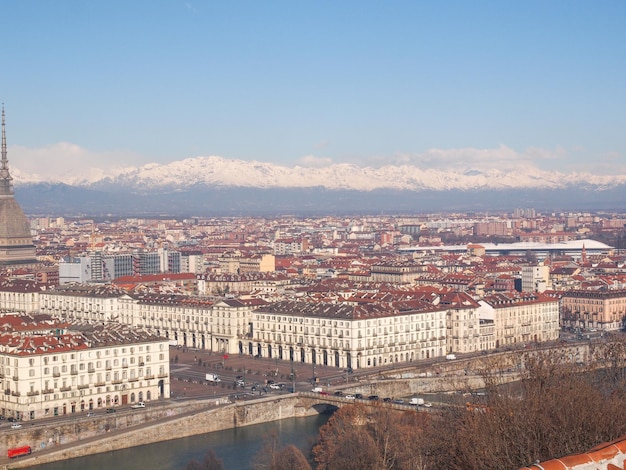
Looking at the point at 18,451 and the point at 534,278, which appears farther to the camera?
the point at 534,278

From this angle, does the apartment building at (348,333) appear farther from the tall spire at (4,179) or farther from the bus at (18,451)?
the tall spire at (4,179)

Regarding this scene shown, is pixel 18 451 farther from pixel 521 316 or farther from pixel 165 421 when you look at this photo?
pixel 521 316

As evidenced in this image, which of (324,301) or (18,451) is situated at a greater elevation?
(324,301)

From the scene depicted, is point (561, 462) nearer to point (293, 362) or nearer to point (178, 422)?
point (178, 422)

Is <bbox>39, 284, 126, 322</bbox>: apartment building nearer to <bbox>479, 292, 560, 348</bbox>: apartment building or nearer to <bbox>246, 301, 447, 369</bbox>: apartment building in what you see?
<bbox>246, 301, 447, 369</bbox>: apartment building

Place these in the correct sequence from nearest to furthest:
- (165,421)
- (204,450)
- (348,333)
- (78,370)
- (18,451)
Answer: (18,451) → (204,450) → (165,421) → (78,370) → (348,333)

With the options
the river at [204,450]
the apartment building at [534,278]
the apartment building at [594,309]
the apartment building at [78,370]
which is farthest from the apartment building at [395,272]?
the river at [204,450]

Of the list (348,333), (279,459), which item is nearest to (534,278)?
(348,333)
